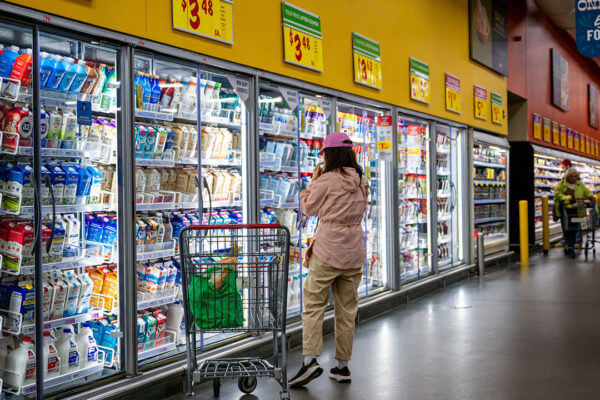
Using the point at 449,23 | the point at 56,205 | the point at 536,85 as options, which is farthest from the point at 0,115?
the point at 536,85

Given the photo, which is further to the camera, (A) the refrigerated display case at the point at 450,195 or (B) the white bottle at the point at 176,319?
(A) the refrigerated display case at the point at 450,195

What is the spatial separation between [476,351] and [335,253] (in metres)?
1.76

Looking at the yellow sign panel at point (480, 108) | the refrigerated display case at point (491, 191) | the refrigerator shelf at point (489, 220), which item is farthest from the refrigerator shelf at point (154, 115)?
the refrigerator shelf at point (489, 220)

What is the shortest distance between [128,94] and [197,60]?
2.48 ft

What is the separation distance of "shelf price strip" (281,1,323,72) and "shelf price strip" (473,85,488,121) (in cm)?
557

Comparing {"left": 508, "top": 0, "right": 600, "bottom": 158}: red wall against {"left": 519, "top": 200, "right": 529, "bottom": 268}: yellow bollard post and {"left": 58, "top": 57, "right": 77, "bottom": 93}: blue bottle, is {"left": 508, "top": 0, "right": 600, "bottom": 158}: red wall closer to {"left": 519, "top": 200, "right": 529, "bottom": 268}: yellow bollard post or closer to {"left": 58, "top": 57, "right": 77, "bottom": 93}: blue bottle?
{"left": 519, "top": 200, "right": 529, "bottom": 268}: yellow bollard post

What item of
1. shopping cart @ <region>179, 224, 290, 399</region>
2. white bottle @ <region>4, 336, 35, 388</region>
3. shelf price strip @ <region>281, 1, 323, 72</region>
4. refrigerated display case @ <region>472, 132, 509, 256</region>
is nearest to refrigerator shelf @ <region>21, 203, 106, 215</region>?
shopping cart @ <region>179, 224, 290, 399</region>

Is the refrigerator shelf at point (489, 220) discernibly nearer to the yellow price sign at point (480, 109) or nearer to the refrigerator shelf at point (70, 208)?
the yellow price sign at point (480, 109)

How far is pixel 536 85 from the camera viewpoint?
15.0 m

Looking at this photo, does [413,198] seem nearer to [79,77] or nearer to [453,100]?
[453,100]

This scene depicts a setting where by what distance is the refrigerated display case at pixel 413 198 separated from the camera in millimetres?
8469

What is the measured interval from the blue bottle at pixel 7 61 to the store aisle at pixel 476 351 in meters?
2.28

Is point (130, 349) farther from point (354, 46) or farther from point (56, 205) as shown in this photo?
point (354, 46)

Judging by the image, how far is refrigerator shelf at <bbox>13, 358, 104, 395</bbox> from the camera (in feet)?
11.4
